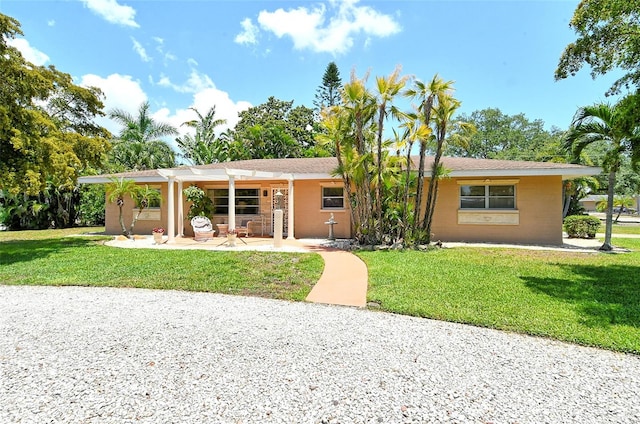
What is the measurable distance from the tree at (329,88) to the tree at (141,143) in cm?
1800

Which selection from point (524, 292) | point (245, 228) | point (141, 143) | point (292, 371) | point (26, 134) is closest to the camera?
point (292, 371)

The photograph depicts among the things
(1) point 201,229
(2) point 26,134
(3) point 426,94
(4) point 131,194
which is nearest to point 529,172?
(3) point 426,94

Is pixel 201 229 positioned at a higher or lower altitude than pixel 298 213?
lower

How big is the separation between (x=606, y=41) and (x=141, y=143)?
27316 mm

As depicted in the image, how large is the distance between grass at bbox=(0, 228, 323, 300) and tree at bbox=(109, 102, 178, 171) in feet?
51.1

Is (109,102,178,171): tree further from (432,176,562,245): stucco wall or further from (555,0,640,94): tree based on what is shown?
(555,0,640,94): tree

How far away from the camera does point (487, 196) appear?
13992 millimetres

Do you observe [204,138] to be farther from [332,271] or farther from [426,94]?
[332,271]

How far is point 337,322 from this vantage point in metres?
4.86

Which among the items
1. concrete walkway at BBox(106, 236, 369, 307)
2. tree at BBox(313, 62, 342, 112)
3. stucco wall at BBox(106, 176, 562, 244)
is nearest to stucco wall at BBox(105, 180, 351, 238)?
stucco wall at BBox(106, 176, 562, 244)

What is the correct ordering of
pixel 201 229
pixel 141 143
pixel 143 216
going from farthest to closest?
pixel 141 143 < pixel 143 216 < pixel 201 229

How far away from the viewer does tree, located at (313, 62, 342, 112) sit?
39000 millimetres

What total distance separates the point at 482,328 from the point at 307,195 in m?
11.2

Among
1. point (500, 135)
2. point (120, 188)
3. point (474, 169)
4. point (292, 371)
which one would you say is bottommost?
point (292, 371)
